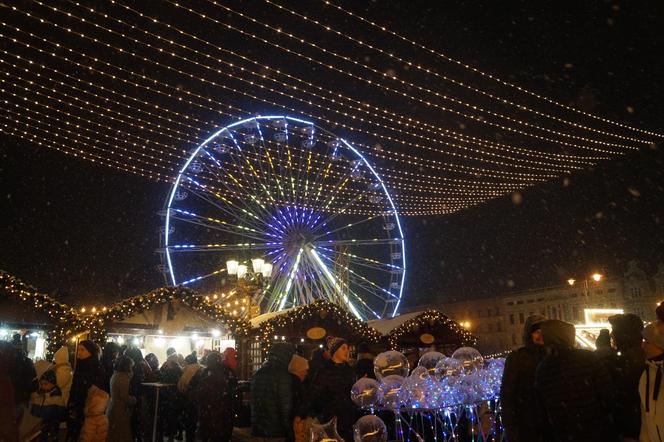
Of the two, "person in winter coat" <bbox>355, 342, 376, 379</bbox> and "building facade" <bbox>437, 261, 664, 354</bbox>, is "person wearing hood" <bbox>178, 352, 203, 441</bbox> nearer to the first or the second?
"person in winter coat" <bbox>355, 342, 376, 379</bbox>

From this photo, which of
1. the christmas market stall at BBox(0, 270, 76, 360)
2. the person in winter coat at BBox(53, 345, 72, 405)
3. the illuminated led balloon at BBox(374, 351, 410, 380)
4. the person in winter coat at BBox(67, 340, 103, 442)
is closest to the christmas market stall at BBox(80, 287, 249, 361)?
the christmas market stall at BBox(0, 270, 76, 360)

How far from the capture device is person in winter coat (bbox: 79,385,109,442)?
18.5ft

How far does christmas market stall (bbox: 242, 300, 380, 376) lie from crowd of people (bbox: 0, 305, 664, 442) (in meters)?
4.17

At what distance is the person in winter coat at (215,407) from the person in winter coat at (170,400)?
128 inches

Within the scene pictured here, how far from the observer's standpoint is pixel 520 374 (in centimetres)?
414

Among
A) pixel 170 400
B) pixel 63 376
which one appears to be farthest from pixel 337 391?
pixel 170 400

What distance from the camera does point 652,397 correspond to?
3.58 meters

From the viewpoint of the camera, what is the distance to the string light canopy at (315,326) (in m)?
13.0

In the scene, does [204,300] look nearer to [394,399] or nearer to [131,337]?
[131,337]

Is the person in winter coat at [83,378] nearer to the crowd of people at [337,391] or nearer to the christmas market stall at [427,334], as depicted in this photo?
the crowd of people at [337,391]

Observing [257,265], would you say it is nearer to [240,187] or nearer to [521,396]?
[240,187]

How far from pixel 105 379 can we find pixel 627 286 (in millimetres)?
58312

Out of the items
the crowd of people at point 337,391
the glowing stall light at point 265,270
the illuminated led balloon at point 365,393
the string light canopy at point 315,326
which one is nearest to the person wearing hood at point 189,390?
the crowd of people at point 337,391

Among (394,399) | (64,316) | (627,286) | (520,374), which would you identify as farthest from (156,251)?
(627,286)
